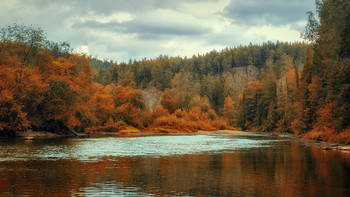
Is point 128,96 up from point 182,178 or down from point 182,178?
up

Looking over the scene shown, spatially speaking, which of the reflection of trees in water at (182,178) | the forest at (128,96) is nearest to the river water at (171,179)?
the reflection of trees in water at (182,178)

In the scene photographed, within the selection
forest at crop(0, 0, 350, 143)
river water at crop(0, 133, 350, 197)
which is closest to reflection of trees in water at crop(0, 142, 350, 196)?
river water at crop(0, 133, 350, 197)

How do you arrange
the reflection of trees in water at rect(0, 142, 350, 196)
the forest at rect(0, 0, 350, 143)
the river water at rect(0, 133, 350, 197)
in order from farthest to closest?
the forest at rect(0, 0, 350, 143)
the reflection of trees in water at rect(0, 142, 350, 196)
the river water at rect(0, 133, 350, 197)

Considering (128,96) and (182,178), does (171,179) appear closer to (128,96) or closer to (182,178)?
(182,178)

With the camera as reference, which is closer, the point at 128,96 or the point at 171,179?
the point at 171,179

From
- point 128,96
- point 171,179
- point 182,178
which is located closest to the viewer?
point 171,179

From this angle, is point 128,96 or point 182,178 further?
point 128,96

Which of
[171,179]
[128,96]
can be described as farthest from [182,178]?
[128,96]

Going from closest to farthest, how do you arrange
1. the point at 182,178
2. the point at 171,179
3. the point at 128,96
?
the point at 171,179, the point at 182,178, the point at 128,96

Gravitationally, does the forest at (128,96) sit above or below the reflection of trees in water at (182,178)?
above

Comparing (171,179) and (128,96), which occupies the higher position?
(128,96)

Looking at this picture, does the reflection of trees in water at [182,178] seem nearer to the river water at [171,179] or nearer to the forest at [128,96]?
the river water at [171,179]

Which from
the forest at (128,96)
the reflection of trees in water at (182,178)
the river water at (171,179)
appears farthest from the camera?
the forest at (128,96)

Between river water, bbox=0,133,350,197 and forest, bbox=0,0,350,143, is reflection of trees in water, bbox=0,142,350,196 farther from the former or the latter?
forest, bbox=0,0,350,143
